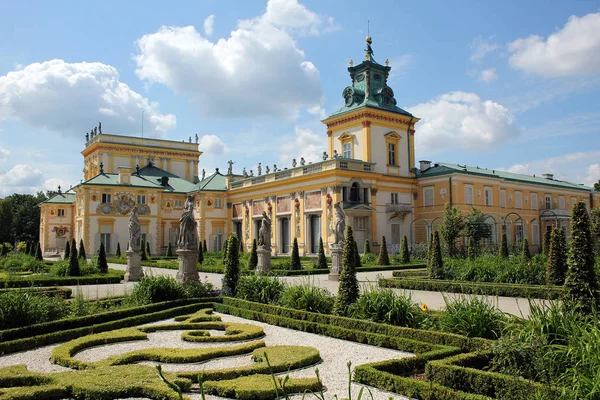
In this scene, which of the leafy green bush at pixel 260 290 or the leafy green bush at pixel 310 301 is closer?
the leafy green bush at pixel 310 301

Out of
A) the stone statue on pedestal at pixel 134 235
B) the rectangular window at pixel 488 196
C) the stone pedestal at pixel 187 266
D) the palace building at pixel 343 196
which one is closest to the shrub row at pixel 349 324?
the stone pedestal at pixel 187 266

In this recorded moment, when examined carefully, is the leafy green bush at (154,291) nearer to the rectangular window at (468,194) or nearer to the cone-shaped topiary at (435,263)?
the cone-shaped topiary at (435,263)

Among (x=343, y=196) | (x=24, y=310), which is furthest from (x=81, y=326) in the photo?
(x=343, y=196)

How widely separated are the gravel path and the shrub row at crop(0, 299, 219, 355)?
0.23 meters

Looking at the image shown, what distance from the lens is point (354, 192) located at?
3816 centimetres

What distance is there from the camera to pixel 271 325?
36.3ft

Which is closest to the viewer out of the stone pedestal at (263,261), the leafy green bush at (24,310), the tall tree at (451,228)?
the leafy green bush at (24,310)

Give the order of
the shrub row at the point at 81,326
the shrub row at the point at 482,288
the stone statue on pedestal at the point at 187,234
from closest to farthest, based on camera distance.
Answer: the shrub row at the point at 81,326
the shrub row at the point at 482,288
the stone statue on pedestal at the point at 187,234

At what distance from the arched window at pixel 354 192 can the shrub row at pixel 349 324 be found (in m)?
25.1

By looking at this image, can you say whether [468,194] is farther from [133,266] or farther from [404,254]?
[133,266]

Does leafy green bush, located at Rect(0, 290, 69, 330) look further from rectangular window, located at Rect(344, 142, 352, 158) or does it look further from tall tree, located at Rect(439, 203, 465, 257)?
rectangular window, located at Rect(344, 142, 352, 158)

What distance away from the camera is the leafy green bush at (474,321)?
812 cm

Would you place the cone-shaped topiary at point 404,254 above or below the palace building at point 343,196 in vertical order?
below

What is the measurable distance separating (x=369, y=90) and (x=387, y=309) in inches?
1370
